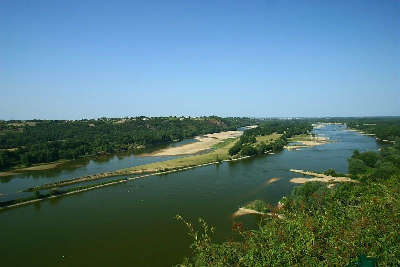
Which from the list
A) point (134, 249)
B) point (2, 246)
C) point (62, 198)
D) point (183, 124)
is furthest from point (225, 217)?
point (183, 124)

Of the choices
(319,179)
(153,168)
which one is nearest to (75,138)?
(153,168)

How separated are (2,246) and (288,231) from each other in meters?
27.9

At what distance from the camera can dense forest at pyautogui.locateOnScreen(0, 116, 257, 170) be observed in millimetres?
71188

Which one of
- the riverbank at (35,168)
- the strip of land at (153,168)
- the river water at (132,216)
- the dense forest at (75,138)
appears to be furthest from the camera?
the dense forest at (75,138)

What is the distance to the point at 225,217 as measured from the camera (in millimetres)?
31328

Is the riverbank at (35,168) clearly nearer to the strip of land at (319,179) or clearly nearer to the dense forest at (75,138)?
the dense forest at (75,138)

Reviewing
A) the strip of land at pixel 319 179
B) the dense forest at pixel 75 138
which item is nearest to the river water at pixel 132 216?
the strip of land at pixel 319 179

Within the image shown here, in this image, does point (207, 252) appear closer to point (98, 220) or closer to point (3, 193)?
point (98, 220)

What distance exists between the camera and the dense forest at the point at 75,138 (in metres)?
71.2

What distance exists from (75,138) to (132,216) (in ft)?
239

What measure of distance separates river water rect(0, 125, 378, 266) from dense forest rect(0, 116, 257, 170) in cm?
1616

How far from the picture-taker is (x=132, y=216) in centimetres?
3362

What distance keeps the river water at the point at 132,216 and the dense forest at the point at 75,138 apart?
1616 centimetres

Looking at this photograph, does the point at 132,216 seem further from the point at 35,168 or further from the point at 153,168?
the point at 35,168
